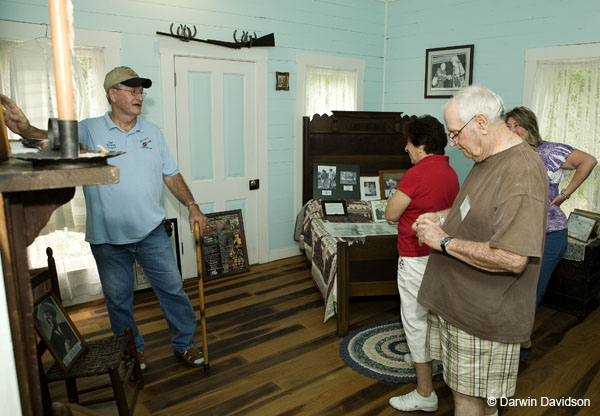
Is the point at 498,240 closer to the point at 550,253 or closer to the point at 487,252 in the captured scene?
the point at 487,252

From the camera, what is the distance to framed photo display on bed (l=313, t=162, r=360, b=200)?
503 cm

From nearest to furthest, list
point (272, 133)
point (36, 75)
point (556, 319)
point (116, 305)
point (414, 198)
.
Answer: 1. point (414, 198)
2. point (116, 305)
3. point (36, 75)
4. point (556, 319)
5. point (272, 133)

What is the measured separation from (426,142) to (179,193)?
1575 millimetres

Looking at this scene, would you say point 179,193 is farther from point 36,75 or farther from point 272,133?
point 272,133

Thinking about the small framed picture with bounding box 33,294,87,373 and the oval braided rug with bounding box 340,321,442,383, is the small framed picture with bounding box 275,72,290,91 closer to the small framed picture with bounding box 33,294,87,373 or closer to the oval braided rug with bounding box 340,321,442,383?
the oval braided rug with bounding box 340,321,442,383

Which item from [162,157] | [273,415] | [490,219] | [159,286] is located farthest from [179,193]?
[490,219]

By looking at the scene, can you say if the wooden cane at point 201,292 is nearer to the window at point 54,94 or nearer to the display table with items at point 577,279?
the window at point 54,94

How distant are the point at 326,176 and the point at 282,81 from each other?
1155 mm

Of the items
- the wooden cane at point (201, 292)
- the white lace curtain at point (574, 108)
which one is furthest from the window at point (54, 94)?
the white lace curtain at point (574, 108)

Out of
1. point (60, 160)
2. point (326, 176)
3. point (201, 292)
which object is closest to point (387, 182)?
point (326, 176)

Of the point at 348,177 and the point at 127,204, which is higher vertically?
the point at 127,204

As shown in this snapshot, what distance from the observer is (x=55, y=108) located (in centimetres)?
376

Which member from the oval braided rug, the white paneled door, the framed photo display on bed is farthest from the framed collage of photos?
the oval braided rug

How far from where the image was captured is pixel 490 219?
1.66 m
